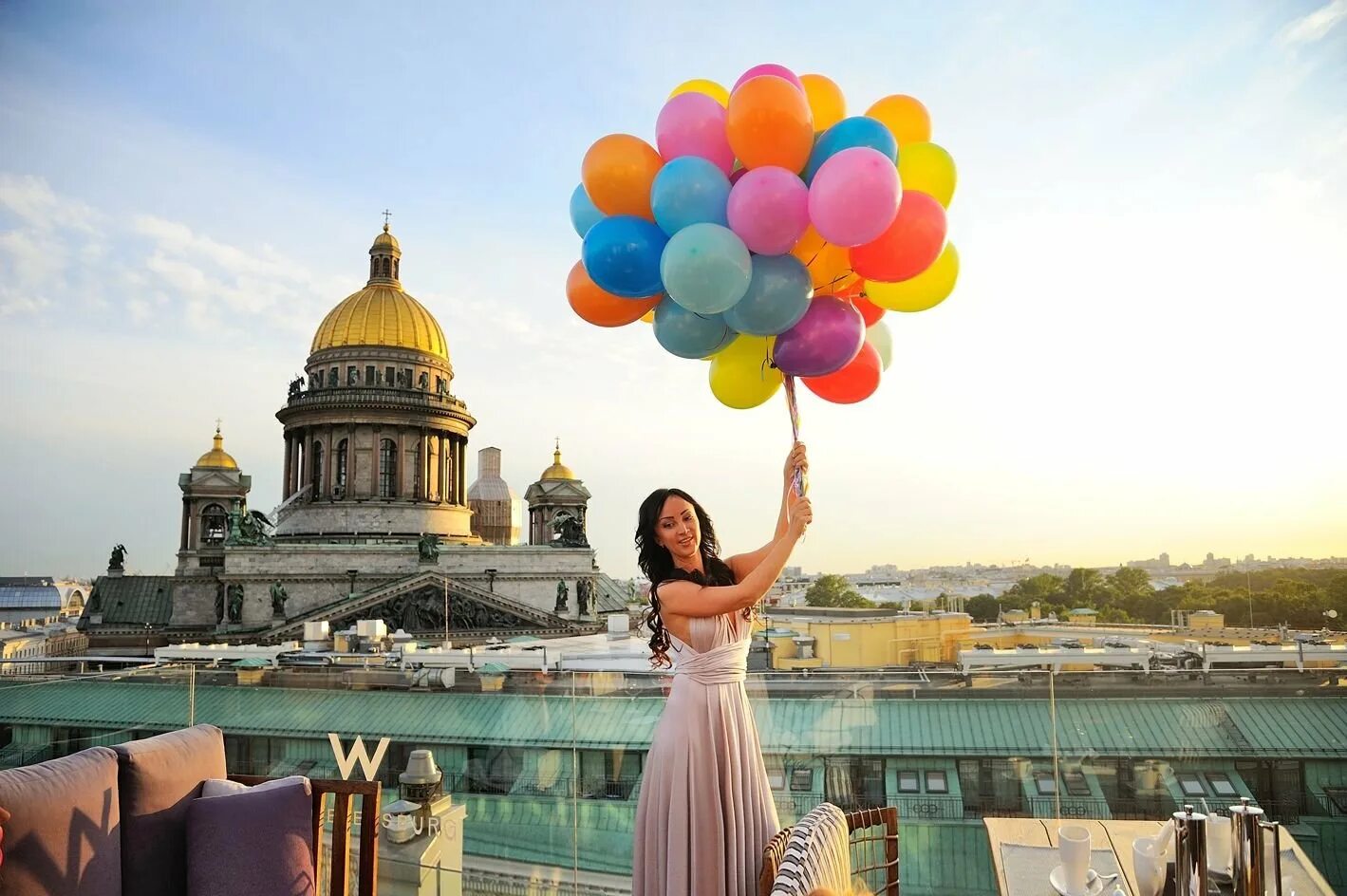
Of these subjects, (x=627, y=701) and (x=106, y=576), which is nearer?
(x=627, y=701)

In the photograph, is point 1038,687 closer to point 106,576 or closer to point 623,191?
point 623,191

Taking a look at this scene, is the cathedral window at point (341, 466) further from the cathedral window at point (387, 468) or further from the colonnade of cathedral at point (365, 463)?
the cathedral window at point (387, 468)

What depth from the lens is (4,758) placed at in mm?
6723

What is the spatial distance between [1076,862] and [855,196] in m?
2.15

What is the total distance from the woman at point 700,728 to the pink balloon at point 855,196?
3.20 feet

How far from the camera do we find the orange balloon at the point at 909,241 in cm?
348

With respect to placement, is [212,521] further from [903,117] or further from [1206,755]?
[903,117]

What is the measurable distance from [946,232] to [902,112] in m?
0.62

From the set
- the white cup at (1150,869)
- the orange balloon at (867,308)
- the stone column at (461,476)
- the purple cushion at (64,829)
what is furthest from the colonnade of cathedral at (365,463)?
the white cup at (1150,869)

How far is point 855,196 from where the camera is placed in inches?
126

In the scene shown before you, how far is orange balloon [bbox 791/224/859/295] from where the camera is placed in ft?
12.2

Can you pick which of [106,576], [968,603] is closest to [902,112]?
[968,603]

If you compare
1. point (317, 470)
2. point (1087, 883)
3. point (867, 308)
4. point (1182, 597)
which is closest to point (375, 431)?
point (317, 470)

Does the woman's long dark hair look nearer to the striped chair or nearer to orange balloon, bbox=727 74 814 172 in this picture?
the striped chair
